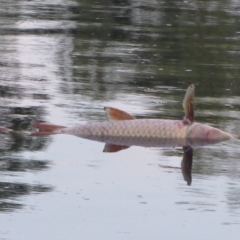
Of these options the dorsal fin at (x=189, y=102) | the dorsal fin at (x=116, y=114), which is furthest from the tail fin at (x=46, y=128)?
the dorsal fin at (x=189, y=102)

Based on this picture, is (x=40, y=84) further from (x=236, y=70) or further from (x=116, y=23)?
(x=116, y=23)

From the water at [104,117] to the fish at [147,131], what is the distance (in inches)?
4.5

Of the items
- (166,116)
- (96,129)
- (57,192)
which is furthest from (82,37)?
(57,192)

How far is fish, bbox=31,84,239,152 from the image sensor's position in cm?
627

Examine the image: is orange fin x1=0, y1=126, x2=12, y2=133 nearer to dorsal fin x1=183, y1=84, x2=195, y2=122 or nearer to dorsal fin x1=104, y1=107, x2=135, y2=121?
dorsal fin x1=104, y1=107, x2=135, y2=121

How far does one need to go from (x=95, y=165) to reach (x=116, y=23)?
8.69 metres

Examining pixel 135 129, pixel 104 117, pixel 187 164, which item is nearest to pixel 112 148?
pixel 135 129

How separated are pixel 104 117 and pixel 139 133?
0.82m

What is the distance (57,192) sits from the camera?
505cm

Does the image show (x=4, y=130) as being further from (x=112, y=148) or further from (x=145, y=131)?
(x=145, y=131)

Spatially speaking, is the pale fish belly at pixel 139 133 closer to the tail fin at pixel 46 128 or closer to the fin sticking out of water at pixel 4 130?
the tail fin at pixel 46 128

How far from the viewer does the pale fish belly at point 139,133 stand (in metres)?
6.27

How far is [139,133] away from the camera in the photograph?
630 cm

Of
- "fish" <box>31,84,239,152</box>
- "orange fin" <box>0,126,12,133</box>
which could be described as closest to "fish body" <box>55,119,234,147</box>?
"fish" <box>31,84,239,152</box>
